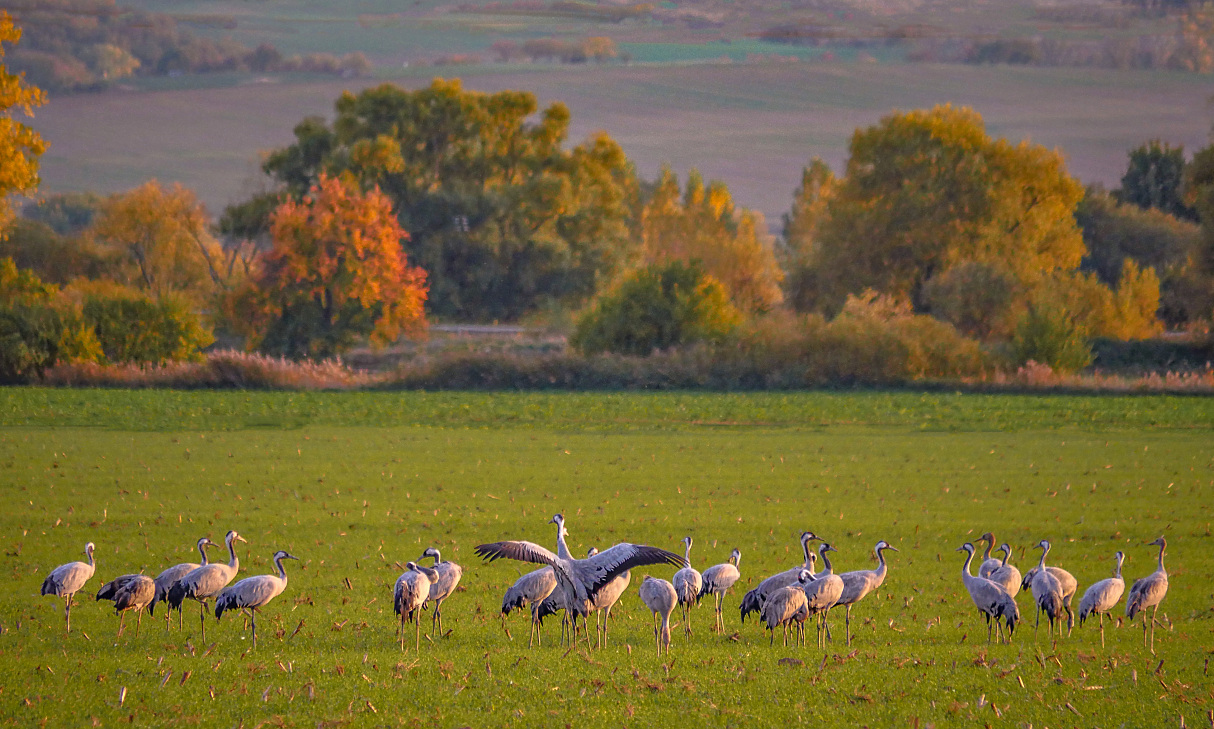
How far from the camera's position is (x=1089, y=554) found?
17.1m

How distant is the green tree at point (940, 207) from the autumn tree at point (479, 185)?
72.3 ft

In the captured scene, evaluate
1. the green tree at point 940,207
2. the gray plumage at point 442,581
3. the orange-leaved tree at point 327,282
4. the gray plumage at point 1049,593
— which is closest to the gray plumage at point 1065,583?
the gray plumage at point 1049,593

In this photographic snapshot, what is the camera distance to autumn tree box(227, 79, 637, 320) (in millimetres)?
78188

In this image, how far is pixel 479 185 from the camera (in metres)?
82.8

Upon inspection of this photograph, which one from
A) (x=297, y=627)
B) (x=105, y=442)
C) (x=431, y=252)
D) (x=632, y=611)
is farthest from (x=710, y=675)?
(x=431, y=252)

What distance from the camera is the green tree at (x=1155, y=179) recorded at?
99.1 metres

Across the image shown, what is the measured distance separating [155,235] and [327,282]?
2870cm

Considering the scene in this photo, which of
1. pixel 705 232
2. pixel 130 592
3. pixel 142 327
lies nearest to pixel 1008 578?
pixel 130 592

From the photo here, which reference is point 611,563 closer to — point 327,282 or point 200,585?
point 200,585

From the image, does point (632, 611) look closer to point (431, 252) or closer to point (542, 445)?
point (542, 445)

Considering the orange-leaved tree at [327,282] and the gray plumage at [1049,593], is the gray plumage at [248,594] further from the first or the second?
the orange-leaved tree at [327,282]

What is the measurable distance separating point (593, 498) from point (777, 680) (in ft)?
39.8

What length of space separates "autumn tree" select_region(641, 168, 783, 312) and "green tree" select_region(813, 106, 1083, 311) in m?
19.8

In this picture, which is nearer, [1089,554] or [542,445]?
[1089,554]
